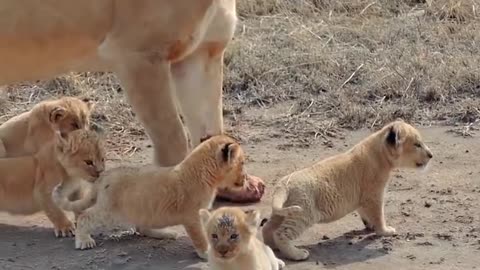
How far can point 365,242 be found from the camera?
4.43 m

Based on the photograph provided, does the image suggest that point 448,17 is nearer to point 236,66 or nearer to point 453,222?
point 236,66

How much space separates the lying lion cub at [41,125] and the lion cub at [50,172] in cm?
14

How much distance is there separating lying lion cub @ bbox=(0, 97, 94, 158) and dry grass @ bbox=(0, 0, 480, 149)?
77 centimetres

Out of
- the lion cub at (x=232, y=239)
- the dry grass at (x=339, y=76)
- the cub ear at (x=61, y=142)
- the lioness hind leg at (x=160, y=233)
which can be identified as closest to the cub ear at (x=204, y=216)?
the lion cub at (x=232, y=239)

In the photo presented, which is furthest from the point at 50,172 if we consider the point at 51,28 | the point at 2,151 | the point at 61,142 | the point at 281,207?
the point at 281,207

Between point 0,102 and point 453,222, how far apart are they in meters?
2.69

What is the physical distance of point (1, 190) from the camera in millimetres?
4605

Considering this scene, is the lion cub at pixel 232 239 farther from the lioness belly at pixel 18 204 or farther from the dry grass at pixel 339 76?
the dry grass at pixel 339 76

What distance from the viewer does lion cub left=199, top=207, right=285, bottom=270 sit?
147 inches

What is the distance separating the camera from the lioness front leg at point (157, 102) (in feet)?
14.7

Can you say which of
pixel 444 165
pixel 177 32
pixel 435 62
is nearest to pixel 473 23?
pixel 435 62

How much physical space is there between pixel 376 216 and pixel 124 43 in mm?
1102

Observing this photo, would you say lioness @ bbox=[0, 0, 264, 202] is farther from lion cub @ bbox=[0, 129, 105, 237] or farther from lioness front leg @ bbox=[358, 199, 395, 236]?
lioness front leg @ bbox=[358, 199, 395, 236]

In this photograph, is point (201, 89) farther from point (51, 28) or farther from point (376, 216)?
point (376, 216)
